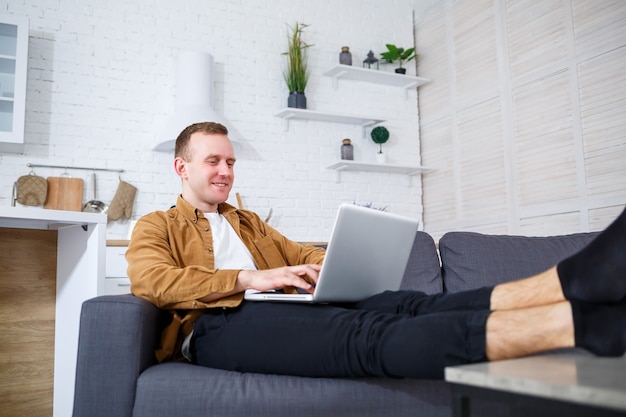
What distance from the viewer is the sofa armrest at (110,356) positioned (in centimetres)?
155

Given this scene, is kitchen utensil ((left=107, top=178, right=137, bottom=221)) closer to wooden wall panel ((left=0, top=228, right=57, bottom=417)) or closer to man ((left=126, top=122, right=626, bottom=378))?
wooden wall panel ((left=0, top=228, right=57, bottom=417))

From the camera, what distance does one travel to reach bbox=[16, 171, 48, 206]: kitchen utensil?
3.93m

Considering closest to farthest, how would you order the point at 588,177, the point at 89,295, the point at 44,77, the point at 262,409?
the point at 262,409 < the point at 89,295 < the point at 588,177 < the point at 44,77

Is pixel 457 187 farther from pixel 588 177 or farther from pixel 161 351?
pixel 161 351

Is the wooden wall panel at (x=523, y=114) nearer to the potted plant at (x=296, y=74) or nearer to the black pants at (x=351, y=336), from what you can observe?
the potted plant at (x=296, y=74)

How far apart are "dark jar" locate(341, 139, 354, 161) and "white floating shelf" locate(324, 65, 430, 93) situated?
1.77ft

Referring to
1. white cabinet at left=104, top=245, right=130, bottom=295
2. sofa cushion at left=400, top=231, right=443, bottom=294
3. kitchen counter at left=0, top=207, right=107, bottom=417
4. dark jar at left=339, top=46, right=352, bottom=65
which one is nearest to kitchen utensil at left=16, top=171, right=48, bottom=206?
white cabinet at left=104, top=245, right=130, bottom=295

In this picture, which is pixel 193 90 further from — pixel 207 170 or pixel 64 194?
pixel 207 170

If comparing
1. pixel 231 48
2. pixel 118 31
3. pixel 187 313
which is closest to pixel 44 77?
pixel 118 31

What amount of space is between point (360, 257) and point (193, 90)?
3.03 m

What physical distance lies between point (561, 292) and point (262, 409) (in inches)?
30.3

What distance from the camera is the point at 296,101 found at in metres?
4.83

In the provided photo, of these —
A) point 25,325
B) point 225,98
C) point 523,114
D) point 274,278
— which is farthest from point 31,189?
point 523,114

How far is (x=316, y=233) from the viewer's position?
491 cm
